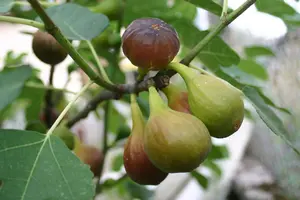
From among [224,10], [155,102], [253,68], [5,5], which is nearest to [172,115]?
[155,102]

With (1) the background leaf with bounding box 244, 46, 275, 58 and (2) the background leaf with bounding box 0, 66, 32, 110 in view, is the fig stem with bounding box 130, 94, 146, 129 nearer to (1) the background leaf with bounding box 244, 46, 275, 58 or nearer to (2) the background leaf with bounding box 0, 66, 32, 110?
(2) the background leaf with bounding box 0, 66, 32, 110

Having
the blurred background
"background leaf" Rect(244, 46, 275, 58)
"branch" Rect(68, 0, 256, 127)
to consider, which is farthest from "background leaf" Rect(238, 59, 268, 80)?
"branch" Rect(68, 0, 256, 127)

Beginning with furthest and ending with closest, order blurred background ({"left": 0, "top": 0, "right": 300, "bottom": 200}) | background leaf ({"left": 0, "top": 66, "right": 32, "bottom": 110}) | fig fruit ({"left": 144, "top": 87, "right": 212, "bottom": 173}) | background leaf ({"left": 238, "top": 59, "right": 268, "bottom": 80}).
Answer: blurred background ({"left": 0, "top": 0, "right": 300, "bottom": 200})
background leaf ({"left": 238, "top": 59, "right": 268, "bottom": 80})
background leaf ({"left": 0, "top": 66, "right": 32, "bottom": 110})
fig fruit ({"left": 144, "top": 87, "right": 212, "bottom": 173})

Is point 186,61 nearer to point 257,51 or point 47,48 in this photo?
point 47,48

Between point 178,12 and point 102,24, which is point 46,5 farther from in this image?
point 178,12

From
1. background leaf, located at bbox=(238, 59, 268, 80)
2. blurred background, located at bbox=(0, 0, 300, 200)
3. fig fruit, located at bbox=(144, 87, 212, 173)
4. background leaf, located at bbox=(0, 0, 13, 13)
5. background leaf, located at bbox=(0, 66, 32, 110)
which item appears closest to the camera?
fig fruit, located at bbox=(144, 87, 212, 173)

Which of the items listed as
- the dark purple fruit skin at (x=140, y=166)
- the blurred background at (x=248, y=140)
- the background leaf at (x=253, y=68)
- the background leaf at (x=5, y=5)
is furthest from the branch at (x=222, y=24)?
the blurred background at (x=248, y=140)
